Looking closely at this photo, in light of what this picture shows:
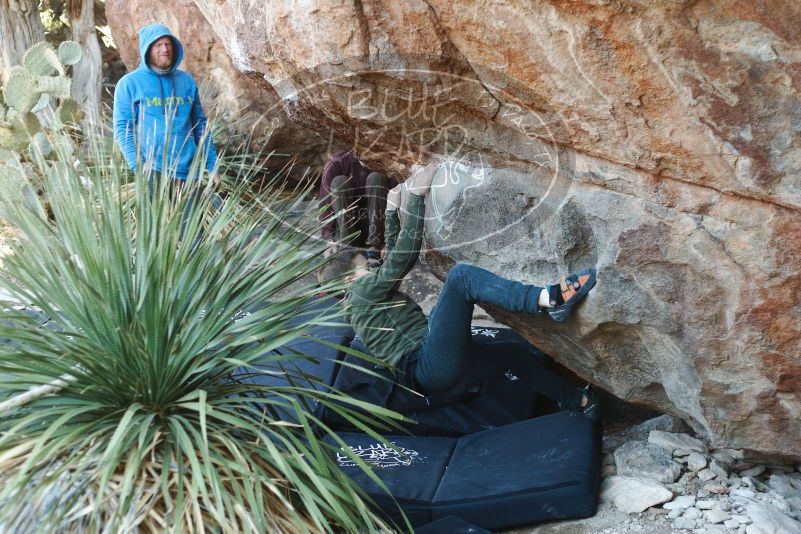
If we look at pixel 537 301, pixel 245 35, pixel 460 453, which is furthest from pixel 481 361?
pixel 245 35

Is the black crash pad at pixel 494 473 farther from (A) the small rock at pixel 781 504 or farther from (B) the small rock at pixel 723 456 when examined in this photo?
(A) the small rock at pixel 781 504

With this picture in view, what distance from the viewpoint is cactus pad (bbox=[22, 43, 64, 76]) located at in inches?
230

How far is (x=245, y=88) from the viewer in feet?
→ 22.2

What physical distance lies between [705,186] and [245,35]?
186 centimetres

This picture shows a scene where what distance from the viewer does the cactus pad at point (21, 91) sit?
573cm

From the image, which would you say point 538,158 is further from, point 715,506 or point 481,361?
point 715,506

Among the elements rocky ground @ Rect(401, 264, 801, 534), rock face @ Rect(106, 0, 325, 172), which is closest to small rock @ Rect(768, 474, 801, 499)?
rocky ground @ Rect(401, 264, 801, 534)

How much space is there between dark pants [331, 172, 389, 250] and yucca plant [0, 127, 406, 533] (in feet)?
5.76

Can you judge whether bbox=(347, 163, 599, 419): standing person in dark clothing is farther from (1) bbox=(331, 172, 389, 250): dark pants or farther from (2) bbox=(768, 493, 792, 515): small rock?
(1) bbox=(331, 172, 389, 250): dark pants

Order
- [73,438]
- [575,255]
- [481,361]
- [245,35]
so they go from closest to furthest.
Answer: [73,438], [575,255], [245,35], [481,361]

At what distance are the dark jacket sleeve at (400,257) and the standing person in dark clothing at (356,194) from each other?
119 centimetres

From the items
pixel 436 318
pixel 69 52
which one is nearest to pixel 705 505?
pixel 436 318

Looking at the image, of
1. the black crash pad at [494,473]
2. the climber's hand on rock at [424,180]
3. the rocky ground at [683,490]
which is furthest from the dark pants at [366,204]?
the rocky ground at [683,490]

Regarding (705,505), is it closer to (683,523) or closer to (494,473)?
(683,523)
